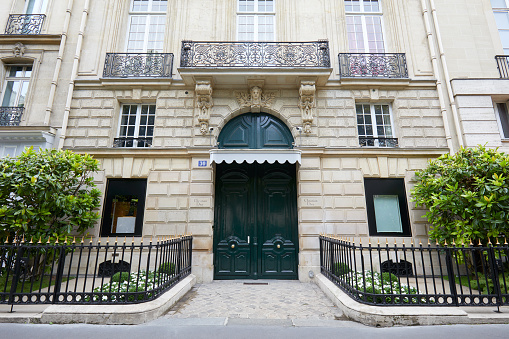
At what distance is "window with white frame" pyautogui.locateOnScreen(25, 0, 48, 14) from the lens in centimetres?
1127

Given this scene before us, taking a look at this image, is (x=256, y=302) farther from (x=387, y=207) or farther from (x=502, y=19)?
(x=502, y=19)

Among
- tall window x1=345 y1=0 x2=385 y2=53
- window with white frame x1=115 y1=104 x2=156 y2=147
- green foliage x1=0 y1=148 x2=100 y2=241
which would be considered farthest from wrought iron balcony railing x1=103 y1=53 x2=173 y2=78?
tall window x1=345 y1=0 x2=385 y2=53

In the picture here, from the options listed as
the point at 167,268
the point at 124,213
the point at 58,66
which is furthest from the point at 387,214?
the point at 58,66

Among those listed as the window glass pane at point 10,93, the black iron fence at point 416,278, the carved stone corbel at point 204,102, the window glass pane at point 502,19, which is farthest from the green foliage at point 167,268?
the window glass pane at point 502,19

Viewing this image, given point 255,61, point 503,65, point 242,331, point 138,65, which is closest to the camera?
point 242,331

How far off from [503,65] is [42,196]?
1649 cm

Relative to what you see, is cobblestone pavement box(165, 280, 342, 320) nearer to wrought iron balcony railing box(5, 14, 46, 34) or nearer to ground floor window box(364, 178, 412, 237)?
A: ground floor window box(364, 178, 412, 237)

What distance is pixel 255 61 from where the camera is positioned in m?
9.34

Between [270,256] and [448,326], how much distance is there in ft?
17.2

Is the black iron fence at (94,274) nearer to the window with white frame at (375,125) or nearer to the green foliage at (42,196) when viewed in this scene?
the green foliage at (42,196)

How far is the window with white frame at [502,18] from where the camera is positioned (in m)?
10.7

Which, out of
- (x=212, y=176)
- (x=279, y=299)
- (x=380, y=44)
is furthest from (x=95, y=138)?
(x=380, y=44)

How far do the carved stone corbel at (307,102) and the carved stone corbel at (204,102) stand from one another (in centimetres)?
331

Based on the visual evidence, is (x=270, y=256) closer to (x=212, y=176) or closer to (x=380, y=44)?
(x=212, y=176)
